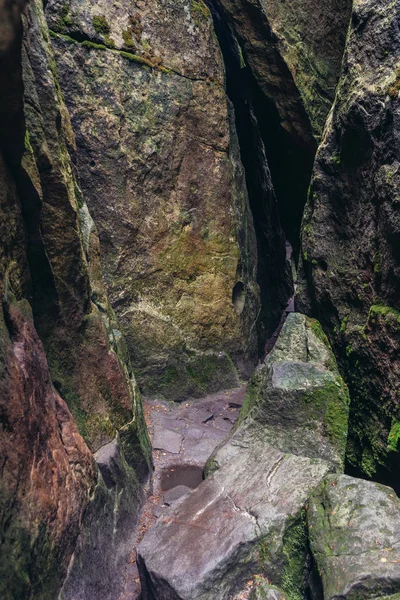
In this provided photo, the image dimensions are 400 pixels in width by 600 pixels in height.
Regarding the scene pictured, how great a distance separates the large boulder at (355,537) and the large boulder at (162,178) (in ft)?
10.8

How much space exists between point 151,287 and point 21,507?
4065 mm

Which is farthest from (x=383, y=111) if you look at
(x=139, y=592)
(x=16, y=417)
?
(x=139, y=592)

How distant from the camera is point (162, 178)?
6207mm

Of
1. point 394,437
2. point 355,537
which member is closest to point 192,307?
point 394,437

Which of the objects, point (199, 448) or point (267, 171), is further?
point (267, 171)

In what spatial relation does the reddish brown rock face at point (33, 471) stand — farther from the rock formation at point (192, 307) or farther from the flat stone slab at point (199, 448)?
the flat stone slab at point (199, 448)

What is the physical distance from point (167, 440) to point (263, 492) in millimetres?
1882

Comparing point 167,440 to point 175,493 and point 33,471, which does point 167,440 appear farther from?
point 33,471

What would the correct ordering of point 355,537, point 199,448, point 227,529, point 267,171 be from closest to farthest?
point 355,537, point 227,529, point 199,448, point 267,171

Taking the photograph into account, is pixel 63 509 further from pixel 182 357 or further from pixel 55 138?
pixel 182 357

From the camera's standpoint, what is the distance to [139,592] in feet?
11.0

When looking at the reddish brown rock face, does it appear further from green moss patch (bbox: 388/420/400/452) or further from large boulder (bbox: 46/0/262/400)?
large boulder (bbox: 46/0/262/400)

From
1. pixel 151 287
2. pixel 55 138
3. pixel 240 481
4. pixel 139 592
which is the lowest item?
pixel 139 592

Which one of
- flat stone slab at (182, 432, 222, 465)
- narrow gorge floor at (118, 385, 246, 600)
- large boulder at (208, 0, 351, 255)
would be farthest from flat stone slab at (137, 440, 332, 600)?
large boulder at (208, 0, 351, 255)
